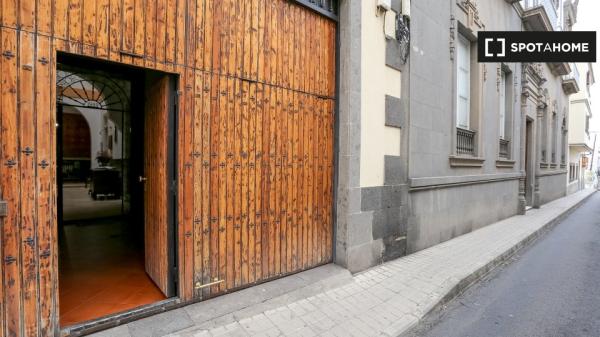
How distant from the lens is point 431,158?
5.91 m

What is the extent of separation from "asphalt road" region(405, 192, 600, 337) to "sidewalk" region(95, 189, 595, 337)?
19 cm

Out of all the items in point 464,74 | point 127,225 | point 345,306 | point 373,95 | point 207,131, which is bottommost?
point 345,306

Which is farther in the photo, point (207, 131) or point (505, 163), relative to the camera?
point (505, 163)

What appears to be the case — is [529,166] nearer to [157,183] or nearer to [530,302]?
[530,302]

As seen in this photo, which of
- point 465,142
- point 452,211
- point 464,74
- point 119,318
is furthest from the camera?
point 464,74

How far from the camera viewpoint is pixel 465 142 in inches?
294

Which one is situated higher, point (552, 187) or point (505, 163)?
point (505, 163)

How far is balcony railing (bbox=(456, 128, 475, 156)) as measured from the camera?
23.5 feet

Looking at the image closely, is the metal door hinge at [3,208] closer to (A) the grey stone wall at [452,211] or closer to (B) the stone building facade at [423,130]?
(B) the stone building facade at [423,130]

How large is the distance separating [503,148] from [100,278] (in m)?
10.7

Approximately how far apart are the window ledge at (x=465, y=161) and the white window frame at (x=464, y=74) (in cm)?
82

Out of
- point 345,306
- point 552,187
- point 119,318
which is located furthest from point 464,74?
point 552,187

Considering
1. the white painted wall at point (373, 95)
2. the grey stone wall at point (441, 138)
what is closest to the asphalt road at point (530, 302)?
the grey stone wall at point (441, 138)

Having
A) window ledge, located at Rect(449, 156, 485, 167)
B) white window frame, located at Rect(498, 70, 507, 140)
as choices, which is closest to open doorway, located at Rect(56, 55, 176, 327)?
window ledge, located at Rect(449, 156, 485, 167)
